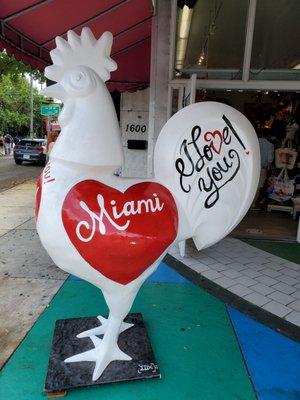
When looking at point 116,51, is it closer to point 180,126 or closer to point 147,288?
point 147,288

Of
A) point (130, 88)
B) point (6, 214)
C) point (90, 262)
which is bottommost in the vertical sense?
point (6, 214)

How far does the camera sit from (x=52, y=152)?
2078 mm

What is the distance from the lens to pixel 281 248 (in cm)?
529

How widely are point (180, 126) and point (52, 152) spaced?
79 cm

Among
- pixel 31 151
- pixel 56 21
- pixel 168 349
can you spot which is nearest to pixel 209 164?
pixel 168 349

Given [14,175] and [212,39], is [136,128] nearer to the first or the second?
[212,39]

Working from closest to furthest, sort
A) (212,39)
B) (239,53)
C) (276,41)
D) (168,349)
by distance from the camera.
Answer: (168,349) → (239,53) → (276,41) → (212,39)

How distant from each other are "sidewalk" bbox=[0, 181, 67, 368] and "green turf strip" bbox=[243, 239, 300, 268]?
3.00m

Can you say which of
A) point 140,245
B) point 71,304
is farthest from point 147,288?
point 140,245

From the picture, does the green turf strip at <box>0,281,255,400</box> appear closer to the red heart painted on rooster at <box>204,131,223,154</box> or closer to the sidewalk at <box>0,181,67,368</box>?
the sidewalk at <box>0,181,67,368</box>

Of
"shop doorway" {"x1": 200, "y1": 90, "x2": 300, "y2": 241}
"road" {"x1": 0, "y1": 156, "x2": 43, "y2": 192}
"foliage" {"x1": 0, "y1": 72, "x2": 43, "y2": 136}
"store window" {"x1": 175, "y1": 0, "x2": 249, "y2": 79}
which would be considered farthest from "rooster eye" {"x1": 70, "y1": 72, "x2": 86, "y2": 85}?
"foliage" {"x1": 0, "y1": 72, "x2": 43, "y2": 136}

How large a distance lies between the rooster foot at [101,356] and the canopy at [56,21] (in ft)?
10.6

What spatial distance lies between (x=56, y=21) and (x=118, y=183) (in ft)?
10.0

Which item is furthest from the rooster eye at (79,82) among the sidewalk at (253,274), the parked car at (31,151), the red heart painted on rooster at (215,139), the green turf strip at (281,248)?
the parked car at (31,151)
